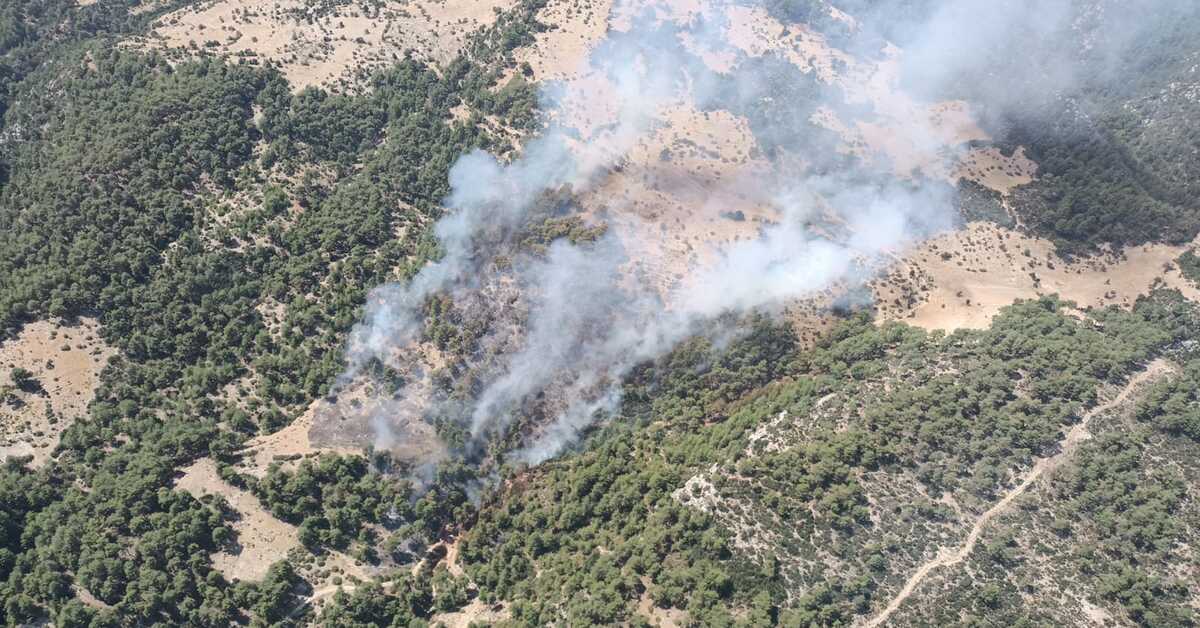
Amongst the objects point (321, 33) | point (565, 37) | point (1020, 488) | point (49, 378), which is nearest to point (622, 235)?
point (565, 37)

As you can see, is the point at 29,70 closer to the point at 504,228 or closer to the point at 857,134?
the point at 504,228

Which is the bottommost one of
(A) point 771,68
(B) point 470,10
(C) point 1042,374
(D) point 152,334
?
(C) point 1042,374

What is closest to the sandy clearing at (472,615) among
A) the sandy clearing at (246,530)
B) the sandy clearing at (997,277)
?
the sandy clearing at (246,530)

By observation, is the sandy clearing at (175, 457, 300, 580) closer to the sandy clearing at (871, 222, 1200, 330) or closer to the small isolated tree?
the small isolated tree

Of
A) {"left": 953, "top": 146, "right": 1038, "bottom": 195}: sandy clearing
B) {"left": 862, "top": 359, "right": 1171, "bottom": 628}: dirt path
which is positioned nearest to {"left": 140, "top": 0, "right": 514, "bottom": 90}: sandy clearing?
{"left": 953, "top": 146, "right": 1038, "bottom": 195}: sandy clearing

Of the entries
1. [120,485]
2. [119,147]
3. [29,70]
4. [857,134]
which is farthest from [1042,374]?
[29,70]

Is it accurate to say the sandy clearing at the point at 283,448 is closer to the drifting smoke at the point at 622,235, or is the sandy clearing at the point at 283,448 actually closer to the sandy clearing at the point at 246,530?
the sandy clearing at the point at 246,530
